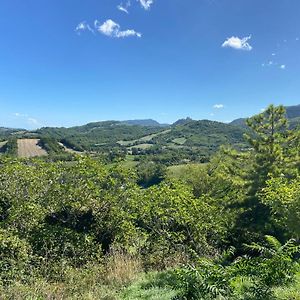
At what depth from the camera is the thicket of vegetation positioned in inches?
234

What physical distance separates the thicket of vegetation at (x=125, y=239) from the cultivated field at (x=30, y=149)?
323 feet

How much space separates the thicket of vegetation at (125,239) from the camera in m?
5.95

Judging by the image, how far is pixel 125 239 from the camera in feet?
35.5

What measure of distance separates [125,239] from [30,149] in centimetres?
11529

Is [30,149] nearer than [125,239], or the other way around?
[125,239]

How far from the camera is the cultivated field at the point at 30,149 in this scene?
109m

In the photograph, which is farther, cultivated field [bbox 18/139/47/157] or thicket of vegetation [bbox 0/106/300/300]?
cultivated field [bbox 18/139/47/157]

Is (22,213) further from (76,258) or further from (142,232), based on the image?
(142,232)

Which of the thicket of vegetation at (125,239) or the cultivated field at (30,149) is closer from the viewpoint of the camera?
the thicket of vegetation at (125,239)

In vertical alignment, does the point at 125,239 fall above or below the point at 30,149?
above

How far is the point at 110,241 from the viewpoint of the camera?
11.1m

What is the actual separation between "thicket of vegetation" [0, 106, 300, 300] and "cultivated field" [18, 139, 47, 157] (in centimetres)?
9854

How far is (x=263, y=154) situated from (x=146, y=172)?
2213 inches

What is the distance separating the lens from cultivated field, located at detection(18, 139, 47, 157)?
109100mm
